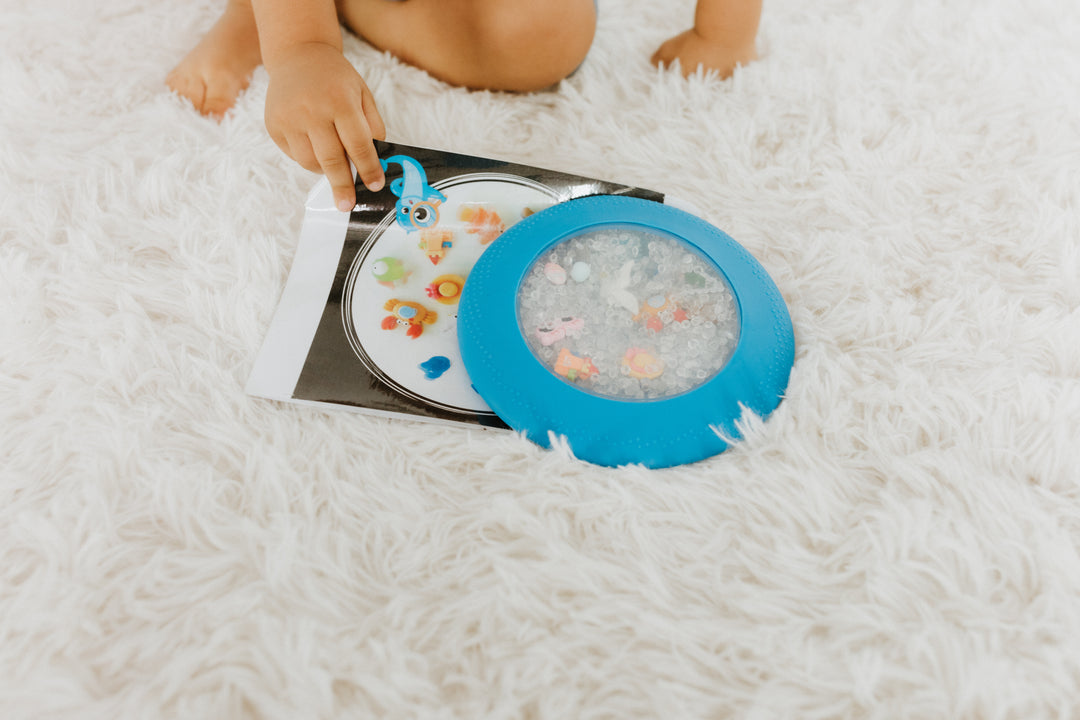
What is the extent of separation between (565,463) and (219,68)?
20.9 inches

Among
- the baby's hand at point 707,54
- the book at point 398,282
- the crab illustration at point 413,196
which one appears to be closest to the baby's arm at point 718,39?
the baby's hand at point 707,54

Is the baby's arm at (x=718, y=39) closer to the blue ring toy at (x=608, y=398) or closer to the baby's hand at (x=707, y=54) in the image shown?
the baby's hand at (x=707, y=54)

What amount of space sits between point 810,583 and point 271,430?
0.36 m

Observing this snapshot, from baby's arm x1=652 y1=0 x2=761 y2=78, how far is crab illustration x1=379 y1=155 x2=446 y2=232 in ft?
1.00

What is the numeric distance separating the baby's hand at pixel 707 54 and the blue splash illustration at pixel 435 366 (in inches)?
16.2

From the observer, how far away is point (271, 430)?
1.48 ft

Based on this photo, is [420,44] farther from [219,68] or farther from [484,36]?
[219,68]

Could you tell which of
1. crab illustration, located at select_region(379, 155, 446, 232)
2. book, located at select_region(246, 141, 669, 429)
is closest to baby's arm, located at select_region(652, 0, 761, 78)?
book, located at select_region(246, 141, 669, 429)

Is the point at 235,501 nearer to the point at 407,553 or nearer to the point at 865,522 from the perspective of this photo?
the point at 407,553

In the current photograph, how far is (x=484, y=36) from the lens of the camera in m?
0.64

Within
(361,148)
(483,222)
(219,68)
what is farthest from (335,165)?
(219,68)

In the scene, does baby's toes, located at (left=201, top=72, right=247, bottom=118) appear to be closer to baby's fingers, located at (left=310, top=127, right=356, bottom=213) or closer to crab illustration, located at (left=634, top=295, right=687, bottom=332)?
baby's fingers, located at (left=310, top=127, right=356, bottom=213)

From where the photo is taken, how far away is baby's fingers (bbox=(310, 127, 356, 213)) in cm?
52

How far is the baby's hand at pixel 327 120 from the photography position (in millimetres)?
523
